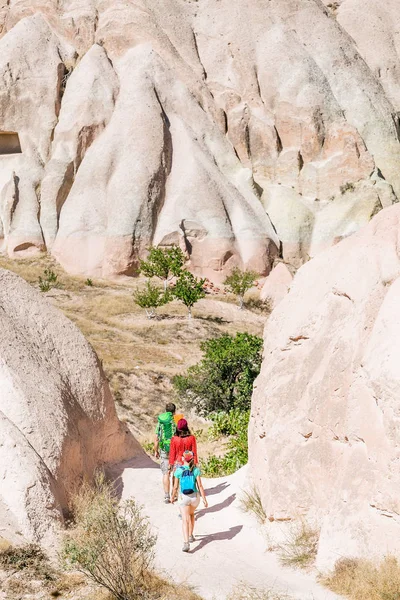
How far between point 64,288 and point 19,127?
43.6ft

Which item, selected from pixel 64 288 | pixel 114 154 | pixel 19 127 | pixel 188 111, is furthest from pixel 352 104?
pixel 64 288

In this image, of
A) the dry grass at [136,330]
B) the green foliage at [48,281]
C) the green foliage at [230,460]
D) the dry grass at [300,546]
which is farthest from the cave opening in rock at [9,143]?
the dry grass at [300,546]

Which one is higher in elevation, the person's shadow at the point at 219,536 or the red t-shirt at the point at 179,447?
the red t-shirt at the point at 179,447

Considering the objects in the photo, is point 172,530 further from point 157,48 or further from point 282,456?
point 157,48

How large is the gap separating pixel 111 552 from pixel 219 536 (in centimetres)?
186

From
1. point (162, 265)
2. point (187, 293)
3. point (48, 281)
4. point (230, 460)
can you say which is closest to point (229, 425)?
point (230, 460)

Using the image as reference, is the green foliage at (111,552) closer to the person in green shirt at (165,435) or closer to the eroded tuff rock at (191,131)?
the person in green shirt at (165,435)

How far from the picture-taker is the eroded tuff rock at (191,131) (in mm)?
33959

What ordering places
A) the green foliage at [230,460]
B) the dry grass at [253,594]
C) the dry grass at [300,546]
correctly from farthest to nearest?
the green foliage at [230,460], the dry grass at [300,546], the dry grass at [253,594]

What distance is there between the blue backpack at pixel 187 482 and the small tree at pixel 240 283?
2155 centimetres

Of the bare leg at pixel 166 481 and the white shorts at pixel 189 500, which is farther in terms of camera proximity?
the bare leg at pixel 166 481

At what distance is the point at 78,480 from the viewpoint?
28.0ft

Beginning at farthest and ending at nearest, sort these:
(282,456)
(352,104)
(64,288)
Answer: (352,104) → (64,288) → (282,456)

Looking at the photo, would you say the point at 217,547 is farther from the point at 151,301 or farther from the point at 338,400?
the point at 151,301
